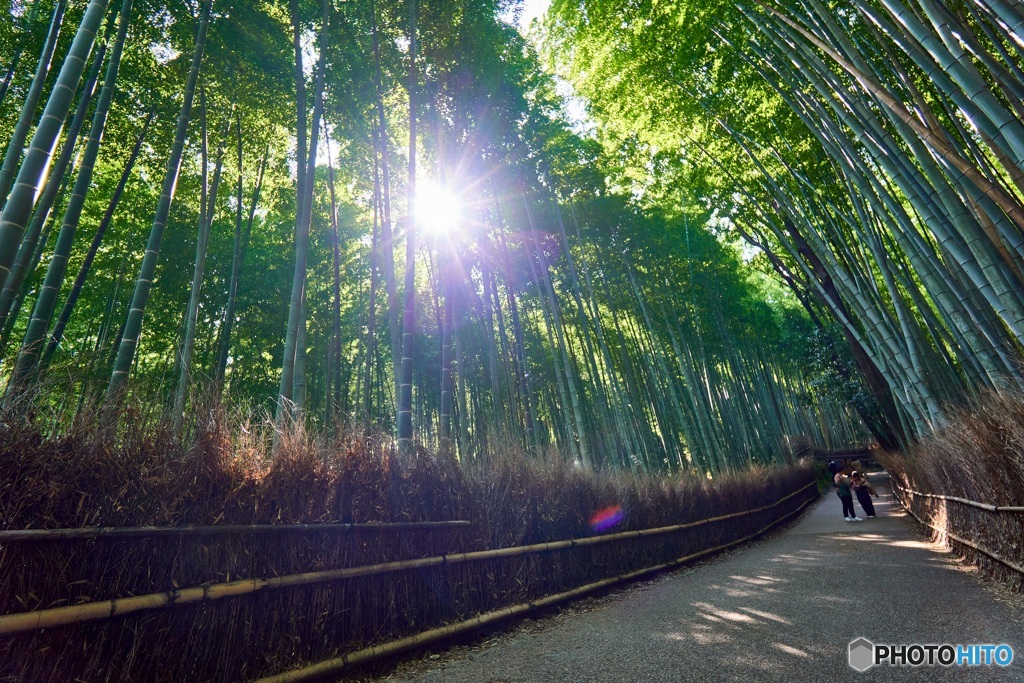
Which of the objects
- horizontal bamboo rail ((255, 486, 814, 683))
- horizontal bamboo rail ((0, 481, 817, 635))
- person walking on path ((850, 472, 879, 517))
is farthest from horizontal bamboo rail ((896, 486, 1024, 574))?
horizontal bamboo rail ((0, 481, 817, 635))

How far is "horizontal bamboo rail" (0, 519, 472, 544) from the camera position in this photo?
4.96 ft

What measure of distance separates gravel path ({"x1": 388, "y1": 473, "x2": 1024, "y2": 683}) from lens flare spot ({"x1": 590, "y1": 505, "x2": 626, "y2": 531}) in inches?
22.9

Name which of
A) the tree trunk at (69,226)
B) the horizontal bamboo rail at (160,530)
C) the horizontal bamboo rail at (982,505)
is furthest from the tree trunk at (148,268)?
the horizontal bamboo rail at (982,505)

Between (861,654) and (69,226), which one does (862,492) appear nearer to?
(861,654)

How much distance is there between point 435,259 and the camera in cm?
790

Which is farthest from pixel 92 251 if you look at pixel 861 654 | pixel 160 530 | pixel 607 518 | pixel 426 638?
pixel 861 654

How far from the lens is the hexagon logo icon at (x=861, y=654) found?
2061 mm

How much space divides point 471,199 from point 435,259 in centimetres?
116

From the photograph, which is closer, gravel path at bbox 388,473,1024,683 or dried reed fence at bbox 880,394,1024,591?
gravel path at bbox 388,473,1024,683

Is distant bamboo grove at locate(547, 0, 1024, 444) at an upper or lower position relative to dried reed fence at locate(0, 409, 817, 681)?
upper

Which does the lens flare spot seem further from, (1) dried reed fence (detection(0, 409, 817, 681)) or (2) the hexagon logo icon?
(2) the hexagon logo icon

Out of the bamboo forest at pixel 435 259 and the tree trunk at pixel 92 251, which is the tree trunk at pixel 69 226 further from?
the tree trunk at pixel 92 251

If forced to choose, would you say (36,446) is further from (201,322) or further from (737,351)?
(737,351)

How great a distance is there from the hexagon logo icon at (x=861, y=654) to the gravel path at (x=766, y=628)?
4 cm
